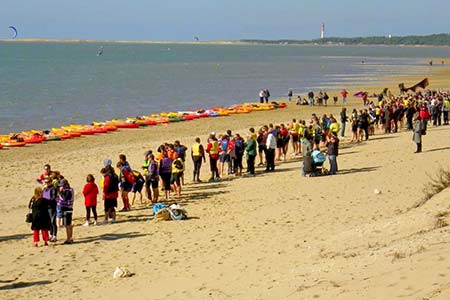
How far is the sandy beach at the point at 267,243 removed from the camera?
8367mm

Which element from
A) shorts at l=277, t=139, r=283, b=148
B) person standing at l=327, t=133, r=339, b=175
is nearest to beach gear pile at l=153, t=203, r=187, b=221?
person standing at l=327, t=133, r=339, b=175

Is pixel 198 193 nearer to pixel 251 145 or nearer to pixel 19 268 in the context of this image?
pixel 251 145

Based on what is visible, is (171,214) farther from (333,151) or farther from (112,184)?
(333,151)

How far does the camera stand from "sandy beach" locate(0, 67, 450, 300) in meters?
8.37

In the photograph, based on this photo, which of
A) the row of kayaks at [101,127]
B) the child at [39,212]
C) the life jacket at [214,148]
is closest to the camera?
the child at [39,212]

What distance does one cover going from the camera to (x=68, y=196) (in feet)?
42.2

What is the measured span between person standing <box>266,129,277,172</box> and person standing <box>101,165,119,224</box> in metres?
5.83

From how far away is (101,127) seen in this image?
108 feet

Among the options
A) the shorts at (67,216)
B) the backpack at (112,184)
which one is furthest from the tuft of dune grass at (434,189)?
the shorts at (67,216)

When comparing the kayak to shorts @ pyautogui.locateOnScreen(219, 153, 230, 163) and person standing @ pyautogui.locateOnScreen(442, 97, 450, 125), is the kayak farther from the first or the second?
person standing @ pyautogui.locateOnScreen(442, 97, 450, 125)

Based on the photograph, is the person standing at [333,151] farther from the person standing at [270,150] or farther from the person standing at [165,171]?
the person standing at [165,171]

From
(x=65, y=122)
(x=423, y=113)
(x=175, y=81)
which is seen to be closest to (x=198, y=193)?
(x=423, y=113)

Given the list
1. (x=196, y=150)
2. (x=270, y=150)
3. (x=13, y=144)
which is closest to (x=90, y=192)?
(x=196, y=150)

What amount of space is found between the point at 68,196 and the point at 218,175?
255 inches
